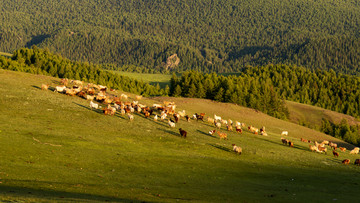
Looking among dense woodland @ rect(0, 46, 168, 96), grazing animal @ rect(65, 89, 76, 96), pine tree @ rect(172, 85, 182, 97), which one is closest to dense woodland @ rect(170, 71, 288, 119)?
pine tree @ rect(172, 85, 182, 97)

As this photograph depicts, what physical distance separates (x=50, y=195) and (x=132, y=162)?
14.7m

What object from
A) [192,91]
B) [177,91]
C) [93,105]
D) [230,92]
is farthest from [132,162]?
[177,91]

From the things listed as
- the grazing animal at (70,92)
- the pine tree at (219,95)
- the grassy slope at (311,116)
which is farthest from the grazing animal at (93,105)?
the grassy slope at (311,116)

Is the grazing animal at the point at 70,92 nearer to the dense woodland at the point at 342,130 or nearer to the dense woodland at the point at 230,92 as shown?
the dense woodland at the point at 230,92

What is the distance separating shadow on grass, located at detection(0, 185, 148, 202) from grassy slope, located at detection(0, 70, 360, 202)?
62 millimetres

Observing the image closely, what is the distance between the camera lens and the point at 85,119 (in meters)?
53.5

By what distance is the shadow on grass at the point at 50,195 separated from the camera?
76.4 ft

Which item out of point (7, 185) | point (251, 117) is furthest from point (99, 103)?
point (251, 117)

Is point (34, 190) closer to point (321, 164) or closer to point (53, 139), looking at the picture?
point (53, 139)

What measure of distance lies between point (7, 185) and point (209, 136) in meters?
38.6

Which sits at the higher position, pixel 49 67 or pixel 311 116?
pixel 49 67

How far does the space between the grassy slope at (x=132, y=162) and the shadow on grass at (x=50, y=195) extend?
0.06m

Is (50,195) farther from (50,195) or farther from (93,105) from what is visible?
(93,105)

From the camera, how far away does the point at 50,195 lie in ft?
79.9
